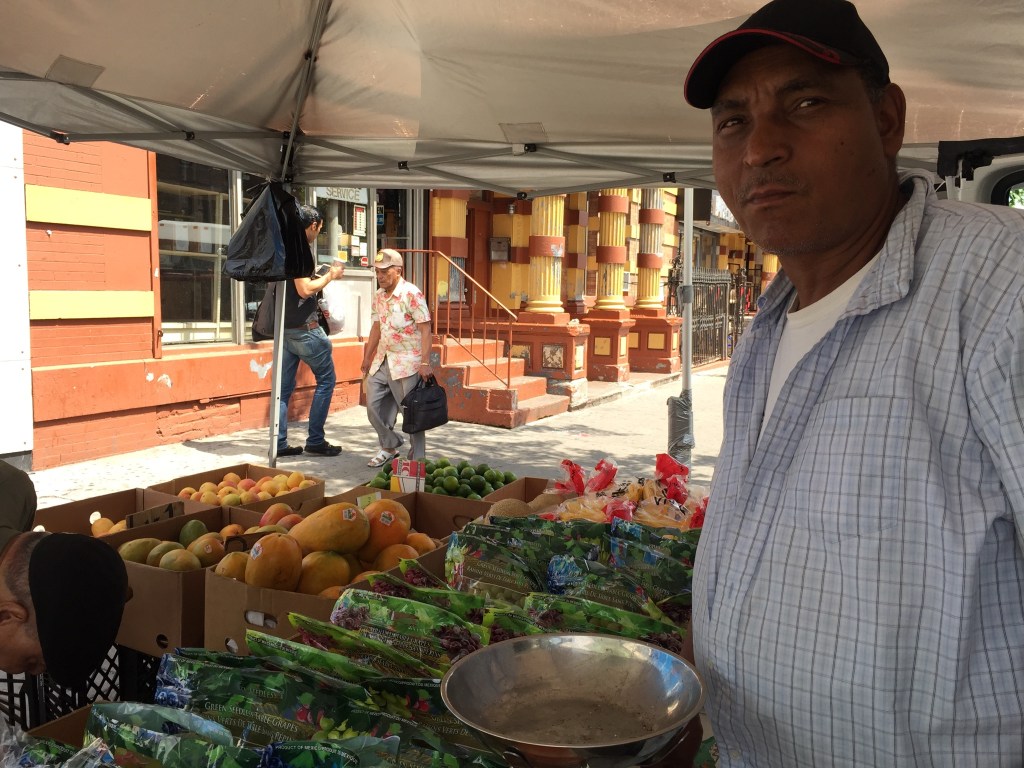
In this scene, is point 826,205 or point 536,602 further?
point 536,602

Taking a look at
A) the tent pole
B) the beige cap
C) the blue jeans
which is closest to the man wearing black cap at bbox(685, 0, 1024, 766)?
the tent pole

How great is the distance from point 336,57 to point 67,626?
312 cm

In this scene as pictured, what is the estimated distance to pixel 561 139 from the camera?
179 inches

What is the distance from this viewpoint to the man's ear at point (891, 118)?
1443mm

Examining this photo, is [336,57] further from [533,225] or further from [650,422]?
[533,225]

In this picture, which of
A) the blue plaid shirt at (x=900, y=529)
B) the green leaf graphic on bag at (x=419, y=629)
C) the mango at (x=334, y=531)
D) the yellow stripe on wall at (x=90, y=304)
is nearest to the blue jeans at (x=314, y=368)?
the yellow stripe on wall at (x=90, y=304)

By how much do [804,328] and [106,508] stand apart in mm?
3411

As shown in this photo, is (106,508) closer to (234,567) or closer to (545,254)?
(234,567)

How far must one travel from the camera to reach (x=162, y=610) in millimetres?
2652

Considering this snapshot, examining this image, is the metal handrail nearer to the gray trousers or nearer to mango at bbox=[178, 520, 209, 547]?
the gray trousers

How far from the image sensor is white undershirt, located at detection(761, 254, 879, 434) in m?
1.43

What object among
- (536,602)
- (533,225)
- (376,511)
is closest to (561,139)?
(376,511)

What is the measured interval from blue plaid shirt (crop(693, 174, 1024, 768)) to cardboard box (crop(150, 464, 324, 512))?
274 cm

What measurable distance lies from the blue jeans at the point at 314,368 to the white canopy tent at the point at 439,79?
3383mm
